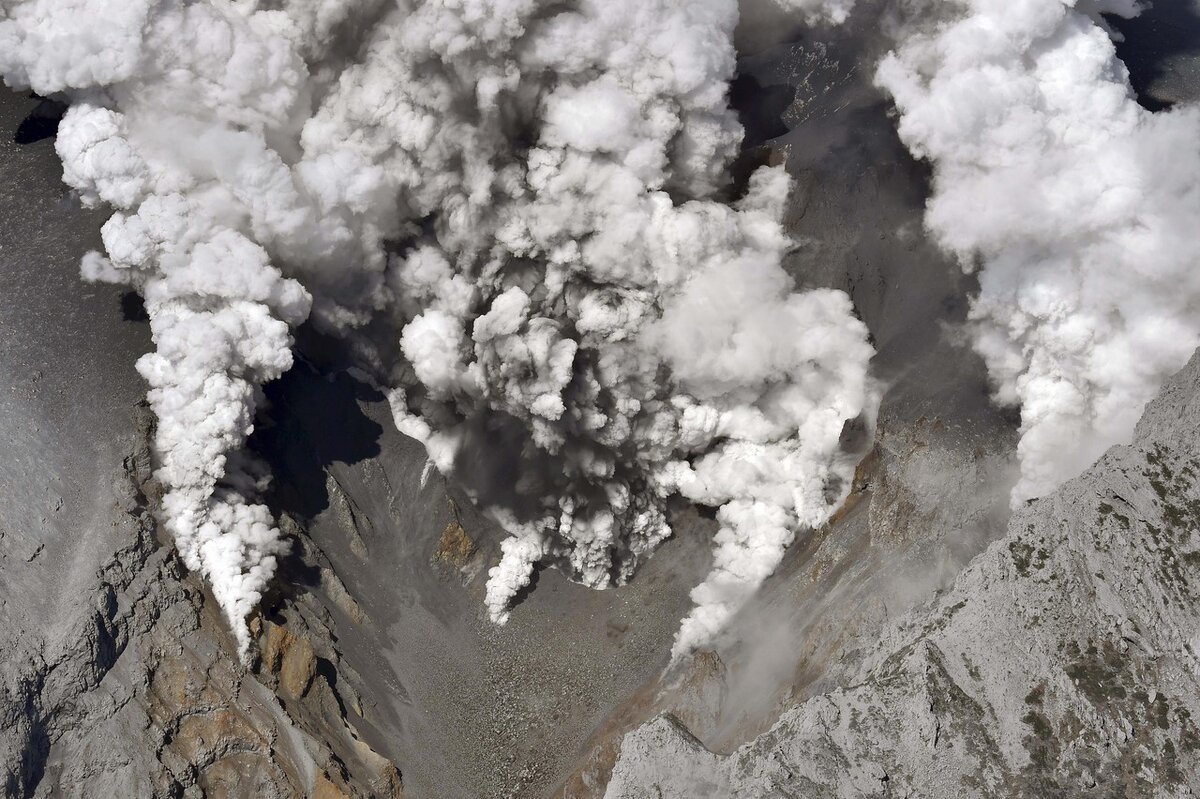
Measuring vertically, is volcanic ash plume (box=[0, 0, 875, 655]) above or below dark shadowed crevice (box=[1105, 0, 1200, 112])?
below

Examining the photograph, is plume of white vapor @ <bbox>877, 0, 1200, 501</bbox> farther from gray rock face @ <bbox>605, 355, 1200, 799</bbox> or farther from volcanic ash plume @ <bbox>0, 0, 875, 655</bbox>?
gray rock face @ <bbox>605, 355, 1200, 799</bbox>

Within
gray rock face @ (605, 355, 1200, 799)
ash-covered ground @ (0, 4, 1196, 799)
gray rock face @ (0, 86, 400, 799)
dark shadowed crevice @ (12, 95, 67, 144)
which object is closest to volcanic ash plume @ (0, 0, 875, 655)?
ash-covered ground @ (0, 4, 1196, 799)

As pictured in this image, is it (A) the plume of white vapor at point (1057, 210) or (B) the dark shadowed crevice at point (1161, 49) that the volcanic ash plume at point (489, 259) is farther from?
(B) the dark shadowed crevice at point (1161, 49)

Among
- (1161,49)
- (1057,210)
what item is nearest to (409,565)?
(1057,210)

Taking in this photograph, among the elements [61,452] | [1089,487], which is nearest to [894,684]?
[1089,487]

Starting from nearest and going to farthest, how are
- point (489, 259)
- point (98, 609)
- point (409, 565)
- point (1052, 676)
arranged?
point (1052, 676) < point (98, 609) < point (409, 565) < point (489, 259)

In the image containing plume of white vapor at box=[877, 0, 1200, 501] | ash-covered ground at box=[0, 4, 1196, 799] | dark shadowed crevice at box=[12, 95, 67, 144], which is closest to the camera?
ash-covered ground at box=[0, 4, 1196, 799]

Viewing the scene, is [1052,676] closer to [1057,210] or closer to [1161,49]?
[1057,210]

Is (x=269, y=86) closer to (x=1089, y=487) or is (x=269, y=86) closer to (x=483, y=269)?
(x=483, y=269)
